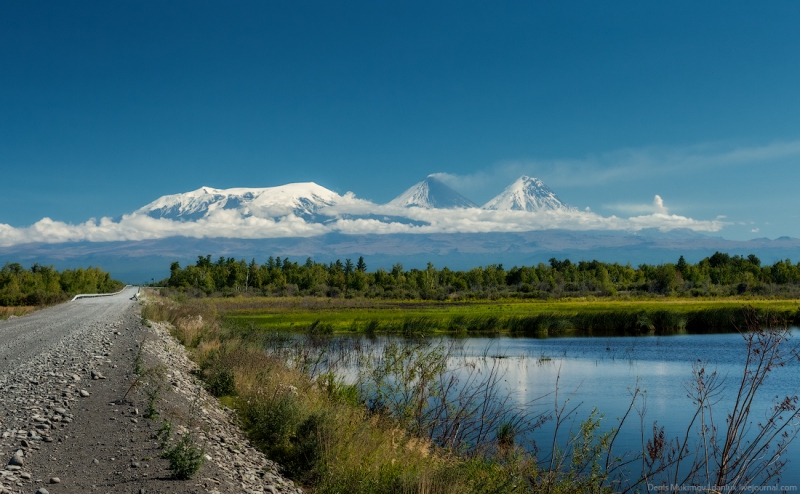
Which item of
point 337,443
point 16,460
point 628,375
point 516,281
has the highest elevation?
point 16,460

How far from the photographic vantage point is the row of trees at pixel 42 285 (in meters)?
63.4

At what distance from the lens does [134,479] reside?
25.4ft

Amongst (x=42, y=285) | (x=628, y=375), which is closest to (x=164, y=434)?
(x=628, y=375)

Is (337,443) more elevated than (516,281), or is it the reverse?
(337,443)

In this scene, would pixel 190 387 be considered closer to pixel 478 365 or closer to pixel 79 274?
pixel 478 365

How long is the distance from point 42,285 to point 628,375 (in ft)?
272

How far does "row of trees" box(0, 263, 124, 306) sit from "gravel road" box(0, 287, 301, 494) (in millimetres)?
54073

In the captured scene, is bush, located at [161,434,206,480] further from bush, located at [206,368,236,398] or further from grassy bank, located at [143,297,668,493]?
bush, located at [206,368,236,398]

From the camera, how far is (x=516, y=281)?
141250 millimetres

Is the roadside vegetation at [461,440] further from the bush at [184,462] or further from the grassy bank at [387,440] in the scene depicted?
the bush at [184,462]

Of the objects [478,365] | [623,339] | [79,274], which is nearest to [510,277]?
[79,274]

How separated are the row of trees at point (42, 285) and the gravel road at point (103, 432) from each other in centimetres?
5407

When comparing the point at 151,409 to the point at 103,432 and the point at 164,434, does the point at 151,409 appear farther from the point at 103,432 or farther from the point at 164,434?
the point at 164,434

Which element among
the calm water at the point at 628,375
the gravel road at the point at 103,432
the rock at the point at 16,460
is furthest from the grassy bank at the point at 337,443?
the rock at the point at 16,460
